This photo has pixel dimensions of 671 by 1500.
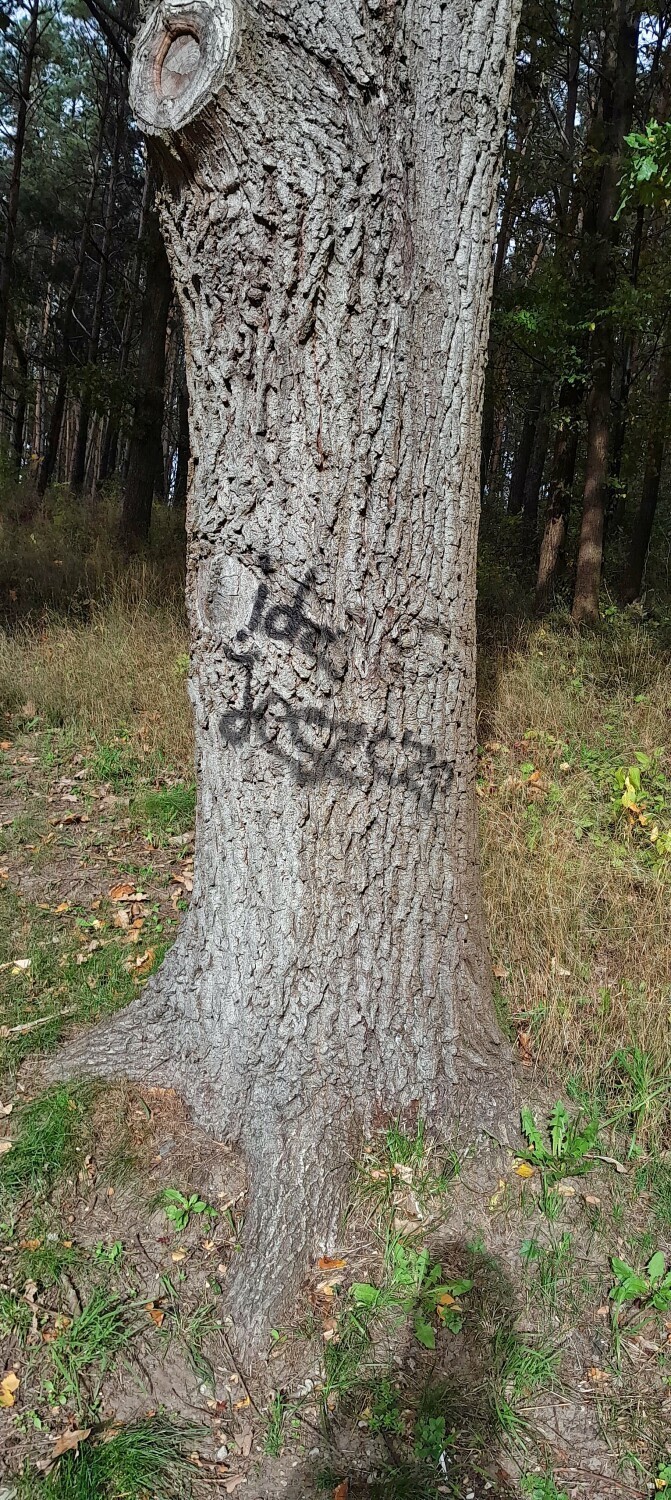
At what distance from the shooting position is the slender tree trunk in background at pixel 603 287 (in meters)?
7.60

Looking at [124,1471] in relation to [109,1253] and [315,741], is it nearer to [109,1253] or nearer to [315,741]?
[109,1253]

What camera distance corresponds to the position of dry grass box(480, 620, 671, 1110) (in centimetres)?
262

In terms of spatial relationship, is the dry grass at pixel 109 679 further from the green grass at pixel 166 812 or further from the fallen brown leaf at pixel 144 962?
the fallen brown leaf at pixel 144 962

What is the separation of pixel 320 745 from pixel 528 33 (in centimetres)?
981

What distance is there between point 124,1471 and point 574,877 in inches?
88.0

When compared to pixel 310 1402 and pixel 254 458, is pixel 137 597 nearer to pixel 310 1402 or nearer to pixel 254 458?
pixel 254 458

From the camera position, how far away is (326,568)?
2018 mm

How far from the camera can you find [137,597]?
7117 mm

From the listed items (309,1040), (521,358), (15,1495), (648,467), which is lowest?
(15,1495)

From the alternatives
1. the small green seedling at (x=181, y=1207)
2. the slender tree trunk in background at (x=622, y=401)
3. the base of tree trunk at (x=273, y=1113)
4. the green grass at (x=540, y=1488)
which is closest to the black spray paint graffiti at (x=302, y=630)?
the base of tree trunk at (x=273, y=1113)

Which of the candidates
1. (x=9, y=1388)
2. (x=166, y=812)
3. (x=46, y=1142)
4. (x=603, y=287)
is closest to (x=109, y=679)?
(x=166, y=812)

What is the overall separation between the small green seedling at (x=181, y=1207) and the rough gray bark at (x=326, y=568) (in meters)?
0.12

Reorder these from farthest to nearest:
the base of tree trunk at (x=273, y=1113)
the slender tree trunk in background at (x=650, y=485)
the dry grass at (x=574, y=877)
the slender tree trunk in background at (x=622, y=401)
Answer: the slender tree trunk in background at (x=650, y=485) < the slender tree trunk in background at (x=622, y=401) < the dry grass at (x=574, y=877) < the base of tree trunk at (x=273, y=1113)

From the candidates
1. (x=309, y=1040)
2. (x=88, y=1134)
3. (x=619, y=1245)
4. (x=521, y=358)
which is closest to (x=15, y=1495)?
(x=88, y=1134)
